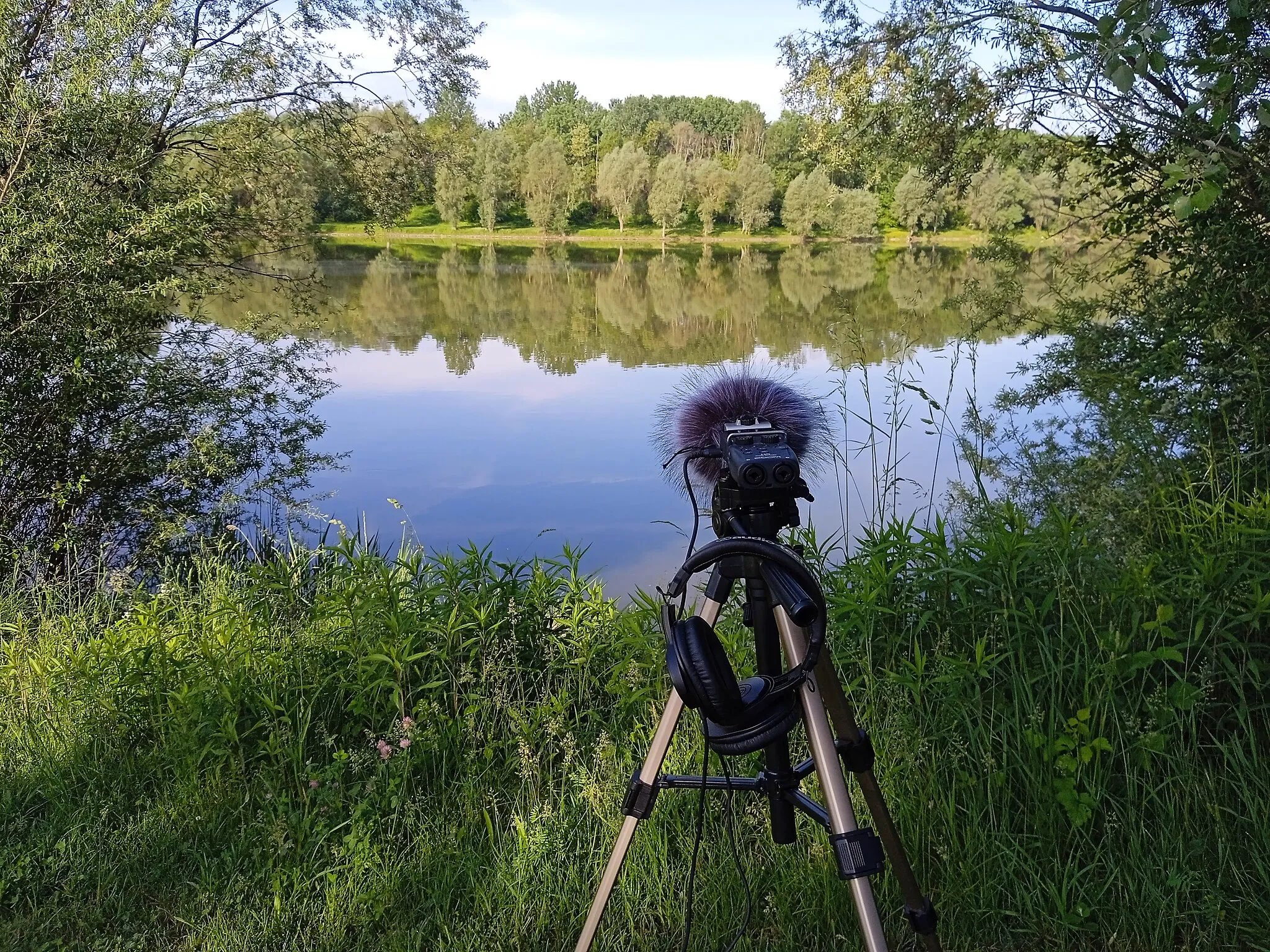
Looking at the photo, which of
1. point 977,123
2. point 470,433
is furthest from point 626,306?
point 977,123

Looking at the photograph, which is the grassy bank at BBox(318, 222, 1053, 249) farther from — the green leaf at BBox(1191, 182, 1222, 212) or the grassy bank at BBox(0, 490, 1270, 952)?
the green leaf at BBox(1191, 182, 1222, 212)

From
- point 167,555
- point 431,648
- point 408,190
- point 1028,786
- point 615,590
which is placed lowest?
point 615,590

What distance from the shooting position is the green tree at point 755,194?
4053 cm

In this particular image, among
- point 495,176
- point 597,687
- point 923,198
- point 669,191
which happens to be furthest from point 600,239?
point 597,687

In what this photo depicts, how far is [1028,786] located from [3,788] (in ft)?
9.11

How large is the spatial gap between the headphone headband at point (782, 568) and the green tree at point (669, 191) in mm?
41502

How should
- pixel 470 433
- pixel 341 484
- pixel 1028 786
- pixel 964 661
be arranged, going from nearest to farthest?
pixel 1028 786 → pixel 964 661 → pixel 341 484 → pixel 470 433

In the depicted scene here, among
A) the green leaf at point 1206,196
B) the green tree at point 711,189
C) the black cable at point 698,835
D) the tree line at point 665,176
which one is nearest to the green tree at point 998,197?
the tree line at point 665,176

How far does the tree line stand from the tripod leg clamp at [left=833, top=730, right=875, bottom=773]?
5.86 meters

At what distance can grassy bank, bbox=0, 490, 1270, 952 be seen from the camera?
185cm

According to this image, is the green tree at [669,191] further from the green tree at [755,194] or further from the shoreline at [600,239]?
the green tree at [755,194]

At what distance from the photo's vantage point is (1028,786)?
1954 millimetres

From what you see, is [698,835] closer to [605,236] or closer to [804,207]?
[804,207]

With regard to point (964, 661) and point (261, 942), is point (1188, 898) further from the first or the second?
point (261, 942)
